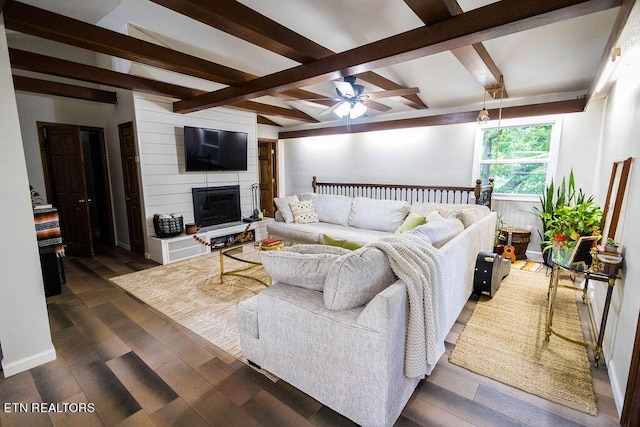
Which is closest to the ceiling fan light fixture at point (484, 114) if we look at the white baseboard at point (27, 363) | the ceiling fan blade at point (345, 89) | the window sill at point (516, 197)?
the window sill at point (516, 197)

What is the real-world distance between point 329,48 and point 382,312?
10.7ft

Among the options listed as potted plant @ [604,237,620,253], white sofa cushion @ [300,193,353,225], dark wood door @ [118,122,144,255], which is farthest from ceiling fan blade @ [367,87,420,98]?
dark wood door @ [118,122,144,255]

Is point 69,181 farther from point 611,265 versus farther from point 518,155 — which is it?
point 518,155

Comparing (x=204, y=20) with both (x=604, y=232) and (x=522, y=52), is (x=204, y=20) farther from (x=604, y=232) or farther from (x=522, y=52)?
(x=604, y=232)

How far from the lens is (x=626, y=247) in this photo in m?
1.95

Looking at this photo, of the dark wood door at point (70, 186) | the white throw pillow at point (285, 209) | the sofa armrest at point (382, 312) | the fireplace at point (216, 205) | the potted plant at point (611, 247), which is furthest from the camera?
the fireplace at point (216, 205)

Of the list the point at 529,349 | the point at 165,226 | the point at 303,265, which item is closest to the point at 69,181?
the point at 165,226

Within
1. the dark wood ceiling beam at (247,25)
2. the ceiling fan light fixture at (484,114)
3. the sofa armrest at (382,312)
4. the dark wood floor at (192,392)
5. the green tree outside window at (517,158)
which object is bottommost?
the dark wood floor at (192,392)

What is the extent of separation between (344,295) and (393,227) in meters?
3.00

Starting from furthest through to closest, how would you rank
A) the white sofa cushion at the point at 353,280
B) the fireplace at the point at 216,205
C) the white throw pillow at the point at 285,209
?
the fireplace at the point at 216,205 → the white throw pillow at the point at 285,209 → the white sofa cushion at the point at 353,280

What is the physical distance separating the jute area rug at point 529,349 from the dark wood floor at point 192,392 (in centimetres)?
8

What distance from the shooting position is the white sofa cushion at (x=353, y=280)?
1.53 meters

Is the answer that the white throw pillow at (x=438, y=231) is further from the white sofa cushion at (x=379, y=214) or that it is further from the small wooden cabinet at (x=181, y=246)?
the small wooden cabinet at (x=181, y=246)

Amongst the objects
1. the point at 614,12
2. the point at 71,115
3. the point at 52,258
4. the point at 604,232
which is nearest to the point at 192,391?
the point at 52,258
